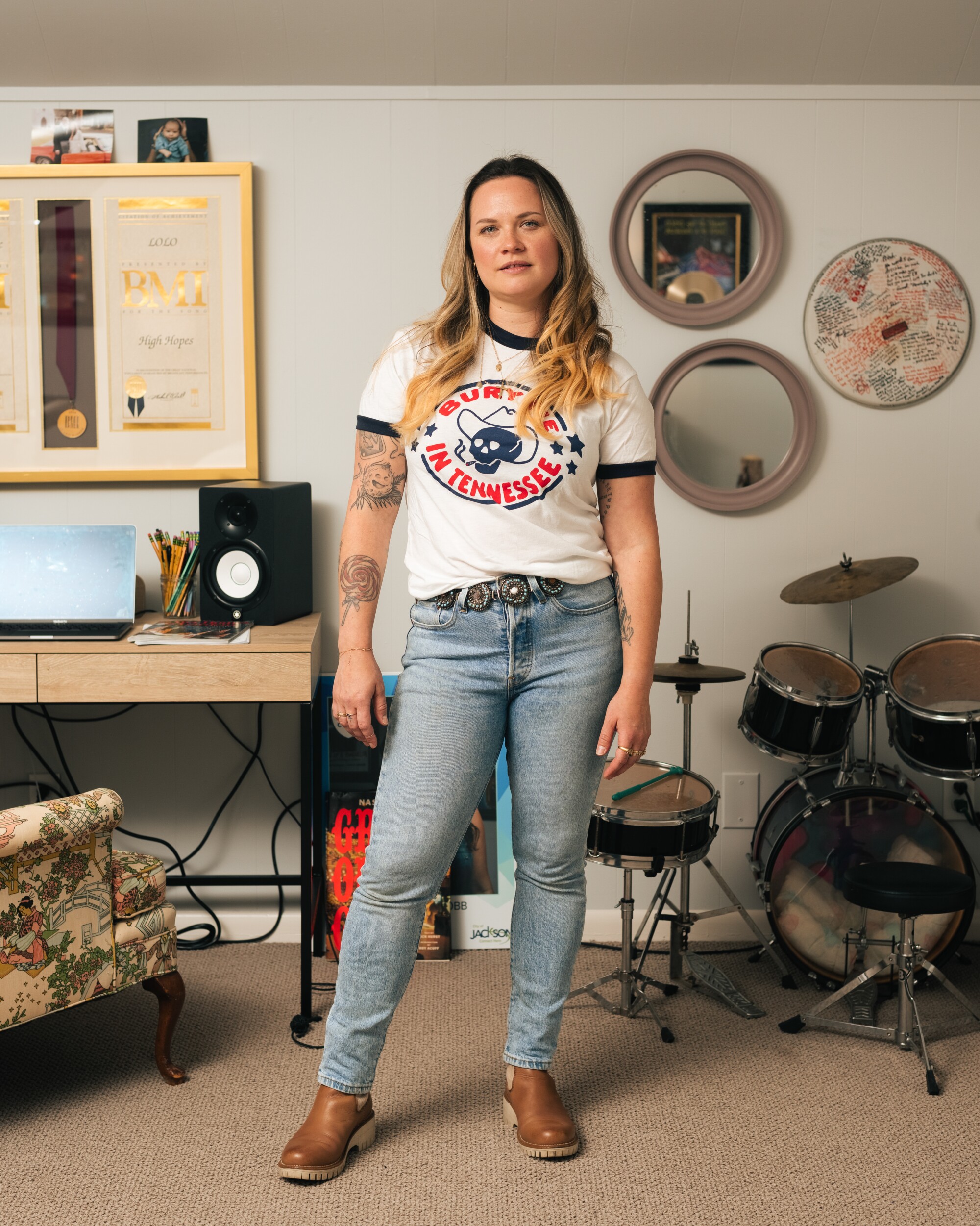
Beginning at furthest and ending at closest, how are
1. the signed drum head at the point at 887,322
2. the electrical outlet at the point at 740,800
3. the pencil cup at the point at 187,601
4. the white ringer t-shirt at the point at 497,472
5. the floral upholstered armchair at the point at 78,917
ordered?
the electrical outlet at the point at 740,800 < the signed drum head at the point at 887,322 < the pencil cup at the point at 187,601 < the floral upholstered armchair at the point at 78,917 < the white ringer t-shirt at the point at 497,472

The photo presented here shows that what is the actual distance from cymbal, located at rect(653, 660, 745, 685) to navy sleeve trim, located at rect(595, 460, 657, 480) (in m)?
0.63

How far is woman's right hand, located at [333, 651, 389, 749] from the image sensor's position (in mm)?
1521

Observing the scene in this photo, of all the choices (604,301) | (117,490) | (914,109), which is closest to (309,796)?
(117,490)

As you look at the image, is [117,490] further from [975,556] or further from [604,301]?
[975,556]

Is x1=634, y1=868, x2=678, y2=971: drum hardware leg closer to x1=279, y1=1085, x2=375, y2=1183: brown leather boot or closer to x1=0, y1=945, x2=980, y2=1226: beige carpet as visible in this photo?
x1=0, y1=945, x2=980, y2=1226: beige carpet

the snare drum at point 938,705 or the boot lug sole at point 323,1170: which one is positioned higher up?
the snare drum at point 938,705

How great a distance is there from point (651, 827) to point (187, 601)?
1207 millimetres

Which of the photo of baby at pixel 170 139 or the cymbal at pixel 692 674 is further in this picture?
the photo of baby at pixel 170 139

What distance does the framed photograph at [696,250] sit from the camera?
246 centimetres

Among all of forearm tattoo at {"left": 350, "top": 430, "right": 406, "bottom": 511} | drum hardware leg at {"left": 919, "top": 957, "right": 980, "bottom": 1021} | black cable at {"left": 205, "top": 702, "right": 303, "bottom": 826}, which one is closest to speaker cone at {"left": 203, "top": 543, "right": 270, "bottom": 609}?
black cable at {"left": 205, "top": 702, "right": 303, "bottom": 826}

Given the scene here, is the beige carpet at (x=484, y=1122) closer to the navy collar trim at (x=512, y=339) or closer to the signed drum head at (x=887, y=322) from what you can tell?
the navy collar trim at (x=512, y=339)

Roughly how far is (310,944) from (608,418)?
1.25 metres

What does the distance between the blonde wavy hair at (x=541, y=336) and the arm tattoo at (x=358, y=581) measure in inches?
8.0

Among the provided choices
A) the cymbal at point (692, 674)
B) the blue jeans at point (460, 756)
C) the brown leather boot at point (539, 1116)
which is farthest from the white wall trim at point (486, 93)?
the brown leather boot at point (539, 1116)
